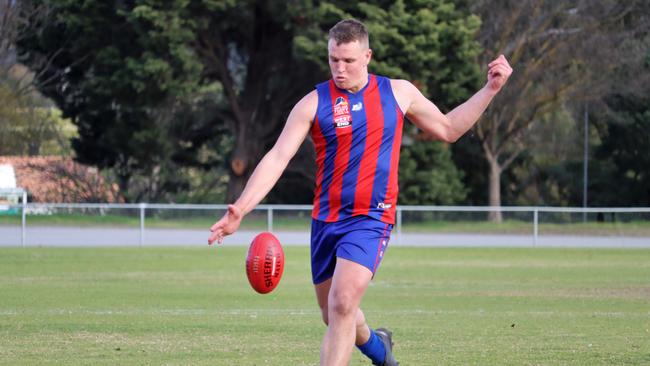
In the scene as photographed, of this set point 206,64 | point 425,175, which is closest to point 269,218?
point 425,175

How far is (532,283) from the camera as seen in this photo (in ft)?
63.6

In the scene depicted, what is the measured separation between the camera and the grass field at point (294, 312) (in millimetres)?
9602

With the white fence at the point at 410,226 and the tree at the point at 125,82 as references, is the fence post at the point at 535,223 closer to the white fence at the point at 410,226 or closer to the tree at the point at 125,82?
the white fence at the point at 410,226

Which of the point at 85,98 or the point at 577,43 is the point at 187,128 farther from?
the point at 577,43

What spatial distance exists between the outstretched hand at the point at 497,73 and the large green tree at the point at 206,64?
105 ft

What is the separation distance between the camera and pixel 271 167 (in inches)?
269

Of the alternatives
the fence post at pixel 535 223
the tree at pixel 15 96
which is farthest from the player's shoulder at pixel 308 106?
the tree at pixel 15 96

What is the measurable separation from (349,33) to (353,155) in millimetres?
751

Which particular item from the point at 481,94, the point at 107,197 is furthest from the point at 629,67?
the point at 481,94

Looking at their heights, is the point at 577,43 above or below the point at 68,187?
above

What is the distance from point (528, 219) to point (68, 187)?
25086 mm

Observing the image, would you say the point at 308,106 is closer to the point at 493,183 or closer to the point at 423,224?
the point at 423,224

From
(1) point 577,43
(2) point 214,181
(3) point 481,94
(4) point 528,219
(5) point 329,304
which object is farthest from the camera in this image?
(2) point 214,181

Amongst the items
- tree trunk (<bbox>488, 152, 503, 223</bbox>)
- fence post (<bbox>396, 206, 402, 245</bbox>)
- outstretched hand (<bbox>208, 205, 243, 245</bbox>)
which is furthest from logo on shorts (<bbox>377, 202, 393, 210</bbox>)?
tree trunk (<bbox>488, 152, 503, 223</bbox>)
